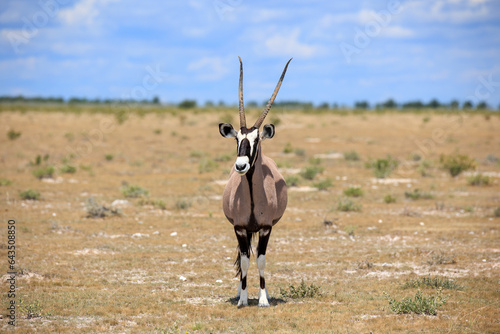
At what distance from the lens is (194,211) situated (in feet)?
56.2

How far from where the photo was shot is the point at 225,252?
12.1 m

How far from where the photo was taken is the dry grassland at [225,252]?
7559mm

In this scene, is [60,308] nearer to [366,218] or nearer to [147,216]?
[147,216]

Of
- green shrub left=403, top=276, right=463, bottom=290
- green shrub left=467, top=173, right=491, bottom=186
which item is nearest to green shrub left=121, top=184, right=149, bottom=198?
green shrub left=403, top=276, right=463, bottom=290

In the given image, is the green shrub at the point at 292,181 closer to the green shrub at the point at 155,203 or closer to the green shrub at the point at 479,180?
the green shrub at the point at 155,203

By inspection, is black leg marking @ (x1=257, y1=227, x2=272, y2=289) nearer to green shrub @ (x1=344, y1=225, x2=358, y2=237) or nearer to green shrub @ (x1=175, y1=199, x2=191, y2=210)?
green shrub @ (x1=344, y1=225, x2=358, y2=237)

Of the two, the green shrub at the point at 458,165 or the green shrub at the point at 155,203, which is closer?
the green shrub at the point at 155,203

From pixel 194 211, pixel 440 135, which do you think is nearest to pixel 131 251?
pixel 194 211

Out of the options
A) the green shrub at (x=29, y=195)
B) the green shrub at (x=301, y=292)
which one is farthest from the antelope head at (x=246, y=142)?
the green shrub at (x=29, y=195)

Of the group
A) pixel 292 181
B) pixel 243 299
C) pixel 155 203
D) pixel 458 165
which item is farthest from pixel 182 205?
pixel 458 165

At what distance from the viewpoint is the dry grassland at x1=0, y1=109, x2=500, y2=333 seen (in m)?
7.56

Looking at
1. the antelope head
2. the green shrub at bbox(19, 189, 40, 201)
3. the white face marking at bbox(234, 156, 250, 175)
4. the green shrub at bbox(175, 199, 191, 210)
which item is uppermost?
the antelope head

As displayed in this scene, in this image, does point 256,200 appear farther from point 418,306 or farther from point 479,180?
point 479,180

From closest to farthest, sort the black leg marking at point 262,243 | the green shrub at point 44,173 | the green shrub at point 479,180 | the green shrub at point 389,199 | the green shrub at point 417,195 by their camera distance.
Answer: the black leg marking at point 262,243 → the green shrub at point 389,199 → the green shrub at point 417,195 → the green shrub at point 479,180 → the green shrub at point 44,173
